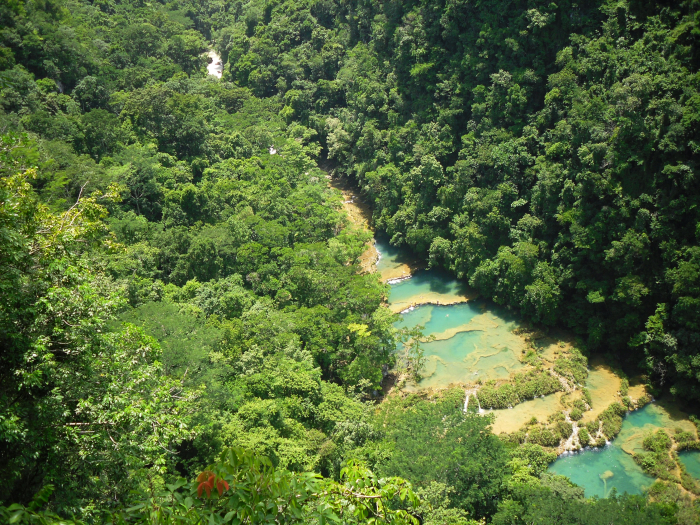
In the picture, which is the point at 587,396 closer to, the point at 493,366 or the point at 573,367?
the point at 573,367

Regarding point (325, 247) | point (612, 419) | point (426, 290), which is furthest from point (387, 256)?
point (612, 419)

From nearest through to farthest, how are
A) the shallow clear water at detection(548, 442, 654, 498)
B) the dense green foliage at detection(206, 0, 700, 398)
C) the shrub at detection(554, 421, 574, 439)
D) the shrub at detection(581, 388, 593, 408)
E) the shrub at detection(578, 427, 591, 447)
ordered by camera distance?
the shallow clear water at detection(548, 442, 654, 498) < the shrub at detection(578, 427, 591, 447) < the shrub at detection(554, 421, 574, 439) < the shrub at detection(581, 388, 593, 408) < the dense green foliage at detection(206, 0, 700, 398)

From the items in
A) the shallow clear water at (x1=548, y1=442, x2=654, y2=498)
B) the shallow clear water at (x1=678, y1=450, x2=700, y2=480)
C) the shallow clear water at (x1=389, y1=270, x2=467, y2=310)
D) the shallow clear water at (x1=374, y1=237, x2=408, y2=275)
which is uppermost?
the shallow clear water at (x1=374, y1=237, x2=408, y2=275)

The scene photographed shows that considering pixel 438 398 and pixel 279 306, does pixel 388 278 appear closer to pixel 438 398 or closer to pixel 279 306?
pixel 279 306

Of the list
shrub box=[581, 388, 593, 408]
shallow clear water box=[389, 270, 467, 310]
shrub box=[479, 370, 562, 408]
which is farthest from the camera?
shallow clear water box=[389, 270, 467, 310]

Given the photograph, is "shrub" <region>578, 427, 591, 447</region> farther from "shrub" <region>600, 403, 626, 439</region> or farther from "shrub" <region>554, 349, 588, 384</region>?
"shrub" <region>554, 349, 588, 384</region>

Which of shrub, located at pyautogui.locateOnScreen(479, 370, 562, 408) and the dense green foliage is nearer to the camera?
the dense green foliage

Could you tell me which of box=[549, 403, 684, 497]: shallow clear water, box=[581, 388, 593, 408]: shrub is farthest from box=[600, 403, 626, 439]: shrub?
box=[581, 388, 593, 408]: shrub
